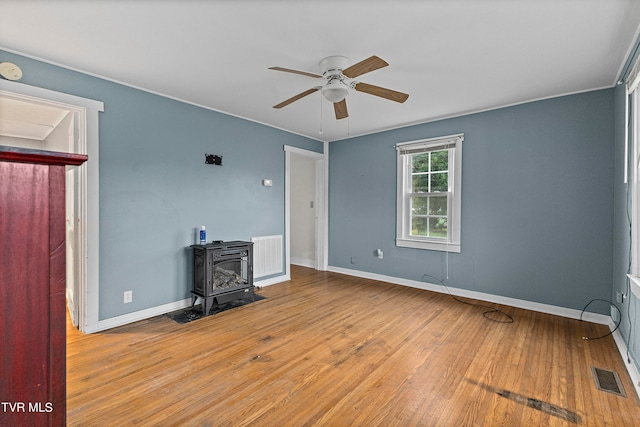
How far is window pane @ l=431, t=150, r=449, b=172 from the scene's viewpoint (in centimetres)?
435

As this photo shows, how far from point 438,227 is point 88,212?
422cm

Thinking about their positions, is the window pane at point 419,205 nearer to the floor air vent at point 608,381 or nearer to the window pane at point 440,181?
the window pane at point 440,181

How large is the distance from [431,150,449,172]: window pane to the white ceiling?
1.02 meters

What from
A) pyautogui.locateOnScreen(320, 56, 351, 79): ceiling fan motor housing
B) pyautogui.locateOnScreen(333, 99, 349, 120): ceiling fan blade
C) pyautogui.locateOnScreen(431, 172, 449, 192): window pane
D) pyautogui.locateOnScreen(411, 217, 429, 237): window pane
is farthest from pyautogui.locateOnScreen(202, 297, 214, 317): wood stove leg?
pyautogui.locateOnScreen(431, 172, 449, 192): window pane

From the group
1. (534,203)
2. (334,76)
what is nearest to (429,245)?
(534,203)

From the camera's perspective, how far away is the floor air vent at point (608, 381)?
6.78ft

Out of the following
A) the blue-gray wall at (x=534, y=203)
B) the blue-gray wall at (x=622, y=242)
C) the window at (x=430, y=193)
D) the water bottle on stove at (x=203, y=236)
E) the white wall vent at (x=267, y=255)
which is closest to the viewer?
the blue-gray wall at (x=622, y=242)

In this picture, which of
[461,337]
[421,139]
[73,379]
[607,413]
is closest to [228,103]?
[421,139]

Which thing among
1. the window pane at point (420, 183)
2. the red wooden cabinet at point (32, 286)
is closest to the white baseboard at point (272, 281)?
the window pane at point (420, 183)

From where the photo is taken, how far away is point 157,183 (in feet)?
11.2

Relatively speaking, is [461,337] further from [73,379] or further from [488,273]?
[73,379]

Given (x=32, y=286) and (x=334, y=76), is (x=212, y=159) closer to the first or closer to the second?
(x=334, y=76)

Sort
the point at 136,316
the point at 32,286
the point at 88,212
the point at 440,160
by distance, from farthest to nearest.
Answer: the point at 440,160 < the point at 136,316 < the point at 88,212 < the point at 32,286

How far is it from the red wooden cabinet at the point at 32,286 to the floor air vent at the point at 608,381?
9.82ft
